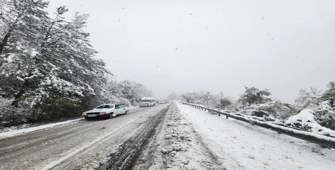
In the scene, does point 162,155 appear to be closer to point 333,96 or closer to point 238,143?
point 238,143

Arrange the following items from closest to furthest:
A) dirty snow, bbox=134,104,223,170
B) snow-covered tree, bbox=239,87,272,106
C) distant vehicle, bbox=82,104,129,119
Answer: dirty snow, bbox=134,104,223,170, distant vehicle, bbox=82,104,129,119, snow-covered tree, bbox=239,87,272,106

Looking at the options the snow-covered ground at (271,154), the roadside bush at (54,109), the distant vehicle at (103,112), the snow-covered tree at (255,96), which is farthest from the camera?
the snow-covered tree at (255,96)

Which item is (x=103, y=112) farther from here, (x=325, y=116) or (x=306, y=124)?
(x=325, y=116)

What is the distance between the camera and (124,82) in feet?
211

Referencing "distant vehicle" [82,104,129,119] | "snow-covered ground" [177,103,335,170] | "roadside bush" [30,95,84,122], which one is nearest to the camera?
"snow-covered ground" [177,103,335,170]

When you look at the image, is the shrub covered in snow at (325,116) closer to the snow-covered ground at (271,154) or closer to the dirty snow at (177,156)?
the snow-covered ground at (271,154)

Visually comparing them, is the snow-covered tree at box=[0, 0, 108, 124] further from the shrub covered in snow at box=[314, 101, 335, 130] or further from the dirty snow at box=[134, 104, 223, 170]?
the shrub covered in snow at box=[314, 101, 335, 130]

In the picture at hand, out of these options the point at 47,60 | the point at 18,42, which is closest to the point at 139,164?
the point at 18,42

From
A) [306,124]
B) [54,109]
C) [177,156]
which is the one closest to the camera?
[177,156]

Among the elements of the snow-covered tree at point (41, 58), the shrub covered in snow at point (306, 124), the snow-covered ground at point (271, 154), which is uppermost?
the snow-covered tree at point (41, 58)

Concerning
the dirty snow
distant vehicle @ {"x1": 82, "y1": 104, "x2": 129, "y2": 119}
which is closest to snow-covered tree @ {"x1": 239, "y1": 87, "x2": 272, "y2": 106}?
distant vehicle @ {"x1": 82, "y1": 104, "x2": 129, "y2": 119}

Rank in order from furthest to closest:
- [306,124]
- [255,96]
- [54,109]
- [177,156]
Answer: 1. [255,96]
2. [54,109]
3. [306,124]
4. [177,156]

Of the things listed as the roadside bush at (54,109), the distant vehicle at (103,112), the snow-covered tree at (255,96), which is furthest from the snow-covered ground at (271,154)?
the snow-covered tree at (255,96)

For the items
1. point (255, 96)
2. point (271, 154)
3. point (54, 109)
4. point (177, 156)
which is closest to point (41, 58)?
point (54, 109)
